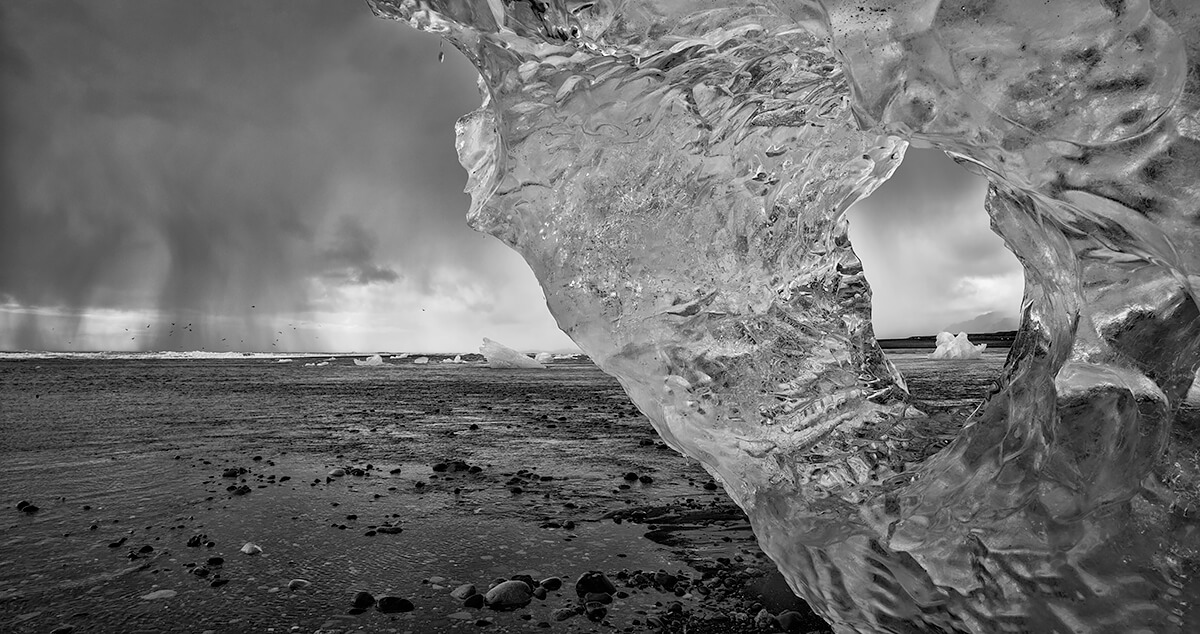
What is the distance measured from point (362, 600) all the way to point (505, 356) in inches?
1158

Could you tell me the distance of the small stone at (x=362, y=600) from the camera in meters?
2.49

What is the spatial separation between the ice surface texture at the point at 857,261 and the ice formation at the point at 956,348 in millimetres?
28699

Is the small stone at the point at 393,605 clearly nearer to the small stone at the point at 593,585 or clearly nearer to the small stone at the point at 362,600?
the small stone at the point at 362,600

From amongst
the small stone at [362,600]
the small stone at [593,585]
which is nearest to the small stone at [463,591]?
the small stone at [362,600]

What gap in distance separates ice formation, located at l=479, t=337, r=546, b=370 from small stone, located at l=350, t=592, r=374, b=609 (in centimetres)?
2870

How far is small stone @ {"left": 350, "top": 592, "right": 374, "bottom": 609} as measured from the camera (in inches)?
98.2

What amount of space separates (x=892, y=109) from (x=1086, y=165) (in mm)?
390

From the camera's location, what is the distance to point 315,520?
3.81 meters

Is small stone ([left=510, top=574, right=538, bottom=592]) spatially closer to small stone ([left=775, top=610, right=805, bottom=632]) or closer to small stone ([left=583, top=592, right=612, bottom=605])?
small stone ([left=583, top=592, right=612, bottom=605])

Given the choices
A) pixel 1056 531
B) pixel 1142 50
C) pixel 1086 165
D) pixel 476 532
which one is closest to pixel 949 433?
pixel 1056 531

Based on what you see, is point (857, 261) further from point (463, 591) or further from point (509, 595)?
point (463, 591)

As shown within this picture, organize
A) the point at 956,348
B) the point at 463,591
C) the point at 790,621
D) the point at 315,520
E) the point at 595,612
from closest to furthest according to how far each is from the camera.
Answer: the point at 790,621, the point at 595,612, the point at 463,591, the point at 315,520, the point at 956,348

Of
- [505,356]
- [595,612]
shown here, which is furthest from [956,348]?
[595,612]

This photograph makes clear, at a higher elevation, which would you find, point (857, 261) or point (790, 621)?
point (857, 261)
